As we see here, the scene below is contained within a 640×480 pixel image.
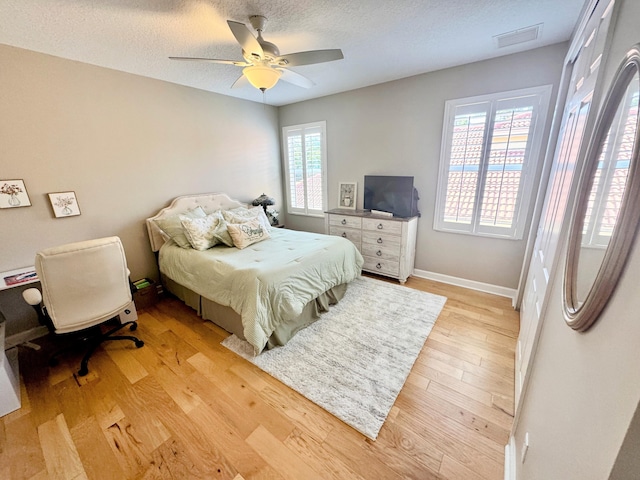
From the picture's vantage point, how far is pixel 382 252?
11.0 ft

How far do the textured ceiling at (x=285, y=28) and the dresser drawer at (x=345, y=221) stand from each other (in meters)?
1.80

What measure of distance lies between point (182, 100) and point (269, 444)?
376 cm

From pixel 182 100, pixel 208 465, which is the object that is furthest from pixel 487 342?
pixel 182 100

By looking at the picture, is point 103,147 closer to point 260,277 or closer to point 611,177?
point 260,277

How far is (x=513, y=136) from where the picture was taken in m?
2.58

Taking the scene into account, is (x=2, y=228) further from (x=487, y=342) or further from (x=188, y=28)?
(x=487, y=342)

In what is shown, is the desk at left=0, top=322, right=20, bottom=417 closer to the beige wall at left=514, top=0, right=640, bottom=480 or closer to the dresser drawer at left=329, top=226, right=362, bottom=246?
the beige wall at left=514, top=0, right=640, bottom=480

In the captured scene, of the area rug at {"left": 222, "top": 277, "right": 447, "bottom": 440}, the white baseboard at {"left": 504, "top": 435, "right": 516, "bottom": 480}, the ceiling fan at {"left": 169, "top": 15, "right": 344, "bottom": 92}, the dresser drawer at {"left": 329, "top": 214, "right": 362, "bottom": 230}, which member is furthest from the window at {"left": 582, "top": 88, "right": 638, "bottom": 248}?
the dresser drawer at {"left": 329, "top": 214, "right": 362, "bottom": 230}

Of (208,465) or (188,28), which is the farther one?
(188,28)

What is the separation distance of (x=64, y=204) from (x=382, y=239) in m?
3.50

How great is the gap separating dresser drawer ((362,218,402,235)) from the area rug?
2.70 ft

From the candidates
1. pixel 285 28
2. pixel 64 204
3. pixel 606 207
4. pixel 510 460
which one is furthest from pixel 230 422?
pixel 285 28

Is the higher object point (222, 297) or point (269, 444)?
point (222, 297)

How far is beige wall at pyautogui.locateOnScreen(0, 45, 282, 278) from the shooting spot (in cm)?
220
